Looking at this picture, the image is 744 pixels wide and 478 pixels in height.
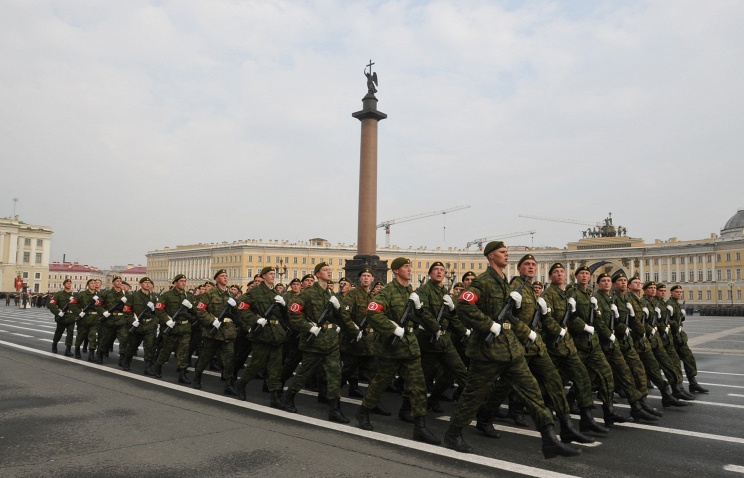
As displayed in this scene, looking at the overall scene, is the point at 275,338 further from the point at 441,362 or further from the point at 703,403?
the point at 703,403

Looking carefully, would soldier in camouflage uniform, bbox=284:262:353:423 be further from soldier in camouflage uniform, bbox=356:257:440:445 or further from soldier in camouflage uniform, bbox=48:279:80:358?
soldier in camouflage uniform, bbox=48:279:80:358

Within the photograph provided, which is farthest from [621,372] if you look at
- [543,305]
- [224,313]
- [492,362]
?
[224,313]

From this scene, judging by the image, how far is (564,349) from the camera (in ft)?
21.6

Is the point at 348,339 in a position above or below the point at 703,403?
above

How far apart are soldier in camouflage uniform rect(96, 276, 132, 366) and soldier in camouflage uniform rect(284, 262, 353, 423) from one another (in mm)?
6024

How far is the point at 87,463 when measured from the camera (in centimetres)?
514

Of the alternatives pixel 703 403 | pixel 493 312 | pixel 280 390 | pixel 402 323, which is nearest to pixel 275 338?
pixel 280 390

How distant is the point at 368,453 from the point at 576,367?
2785 millimetres

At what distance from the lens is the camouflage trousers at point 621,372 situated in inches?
280

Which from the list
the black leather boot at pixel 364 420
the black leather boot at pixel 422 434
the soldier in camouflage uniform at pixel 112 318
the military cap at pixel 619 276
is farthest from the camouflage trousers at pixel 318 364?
the soldier in camouflage uniform at pixel 112 318

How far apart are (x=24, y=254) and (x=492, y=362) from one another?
12613 centimetres

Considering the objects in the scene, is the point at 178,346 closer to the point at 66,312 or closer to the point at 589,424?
the point at 66,312

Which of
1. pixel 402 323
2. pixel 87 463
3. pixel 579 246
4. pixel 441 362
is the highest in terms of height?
pixel 579 246

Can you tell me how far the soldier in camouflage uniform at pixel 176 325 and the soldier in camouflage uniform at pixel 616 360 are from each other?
22.5ft
